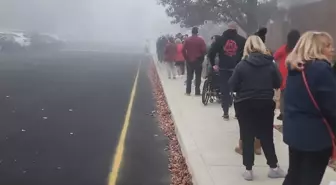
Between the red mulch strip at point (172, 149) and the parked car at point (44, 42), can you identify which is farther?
the parked car at point (44, 42)

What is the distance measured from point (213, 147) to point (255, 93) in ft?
6.90

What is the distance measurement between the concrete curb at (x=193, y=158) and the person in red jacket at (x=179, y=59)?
375 inches

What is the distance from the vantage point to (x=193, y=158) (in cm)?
694

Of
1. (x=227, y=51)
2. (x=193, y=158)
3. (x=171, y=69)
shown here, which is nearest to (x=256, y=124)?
(x=193, y=158)

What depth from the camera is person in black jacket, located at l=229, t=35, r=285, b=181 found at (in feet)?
18.9

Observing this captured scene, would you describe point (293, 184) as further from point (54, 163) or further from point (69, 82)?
point (69, 82)

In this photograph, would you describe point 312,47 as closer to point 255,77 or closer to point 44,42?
point 255,77

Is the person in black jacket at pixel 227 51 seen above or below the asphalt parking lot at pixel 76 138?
above

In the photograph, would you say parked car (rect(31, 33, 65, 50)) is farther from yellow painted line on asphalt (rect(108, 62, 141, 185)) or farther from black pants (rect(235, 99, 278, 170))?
black pants (rect(235, 99, 278, 170))

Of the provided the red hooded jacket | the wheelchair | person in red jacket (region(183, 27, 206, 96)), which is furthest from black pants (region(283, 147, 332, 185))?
the red hooded jacket

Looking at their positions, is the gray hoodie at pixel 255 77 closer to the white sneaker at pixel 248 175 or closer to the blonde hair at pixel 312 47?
the white sneaker at pixel 248 175

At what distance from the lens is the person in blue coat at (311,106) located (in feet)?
12.2

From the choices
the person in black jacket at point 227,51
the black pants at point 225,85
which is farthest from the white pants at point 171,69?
the person in black jacket at point 227,51

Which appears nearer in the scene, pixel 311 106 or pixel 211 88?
pixel 311 106
